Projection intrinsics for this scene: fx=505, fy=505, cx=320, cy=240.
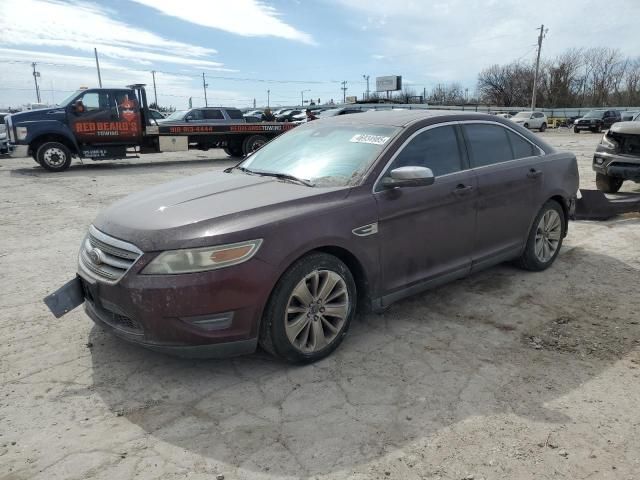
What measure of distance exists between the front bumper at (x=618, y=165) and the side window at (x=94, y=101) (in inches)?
492

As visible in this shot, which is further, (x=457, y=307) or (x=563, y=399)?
(x=457, y=307)

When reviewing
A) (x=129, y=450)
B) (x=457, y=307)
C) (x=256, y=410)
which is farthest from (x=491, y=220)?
(x=129, y=450)

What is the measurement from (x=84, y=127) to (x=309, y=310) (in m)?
13.1

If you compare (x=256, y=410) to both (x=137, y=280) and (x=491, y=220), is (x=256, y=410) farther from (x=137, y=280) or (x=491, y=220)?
(x=491, y=220)

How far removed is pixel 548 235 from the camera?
516 cm

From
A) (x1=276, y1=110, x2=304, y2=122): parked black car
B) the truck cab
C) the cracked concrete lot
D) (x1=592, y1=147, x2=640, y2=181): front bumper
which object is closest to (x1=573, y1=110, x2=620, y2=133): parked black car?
(x1=276, y1=110, x2=304, y2=122): parked black car

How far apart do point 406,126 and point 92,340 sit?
2.85 meters

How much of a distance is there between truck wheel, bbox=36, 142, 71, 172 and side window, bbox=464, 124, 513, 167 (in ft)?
41.2

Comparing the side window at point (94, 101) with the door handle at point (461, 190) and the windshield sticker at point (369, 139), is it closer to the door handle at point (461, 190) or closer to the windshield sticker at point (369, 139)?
the windshield sticker at point (369, 139)

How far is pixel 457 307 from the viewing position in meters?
4.28

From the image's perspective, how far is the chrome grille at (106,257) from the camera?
2997mm

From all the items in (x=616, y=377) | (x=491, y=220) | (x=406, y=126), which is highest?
(x=406, y=126)

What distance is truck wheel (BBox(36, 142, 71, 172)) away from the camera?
44.4 feet

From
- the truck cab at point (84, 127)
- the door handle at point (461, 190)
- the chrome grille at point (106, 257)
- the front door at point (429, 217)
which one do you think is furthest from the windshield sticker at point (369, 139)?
the truck cab at point (84, 127)
